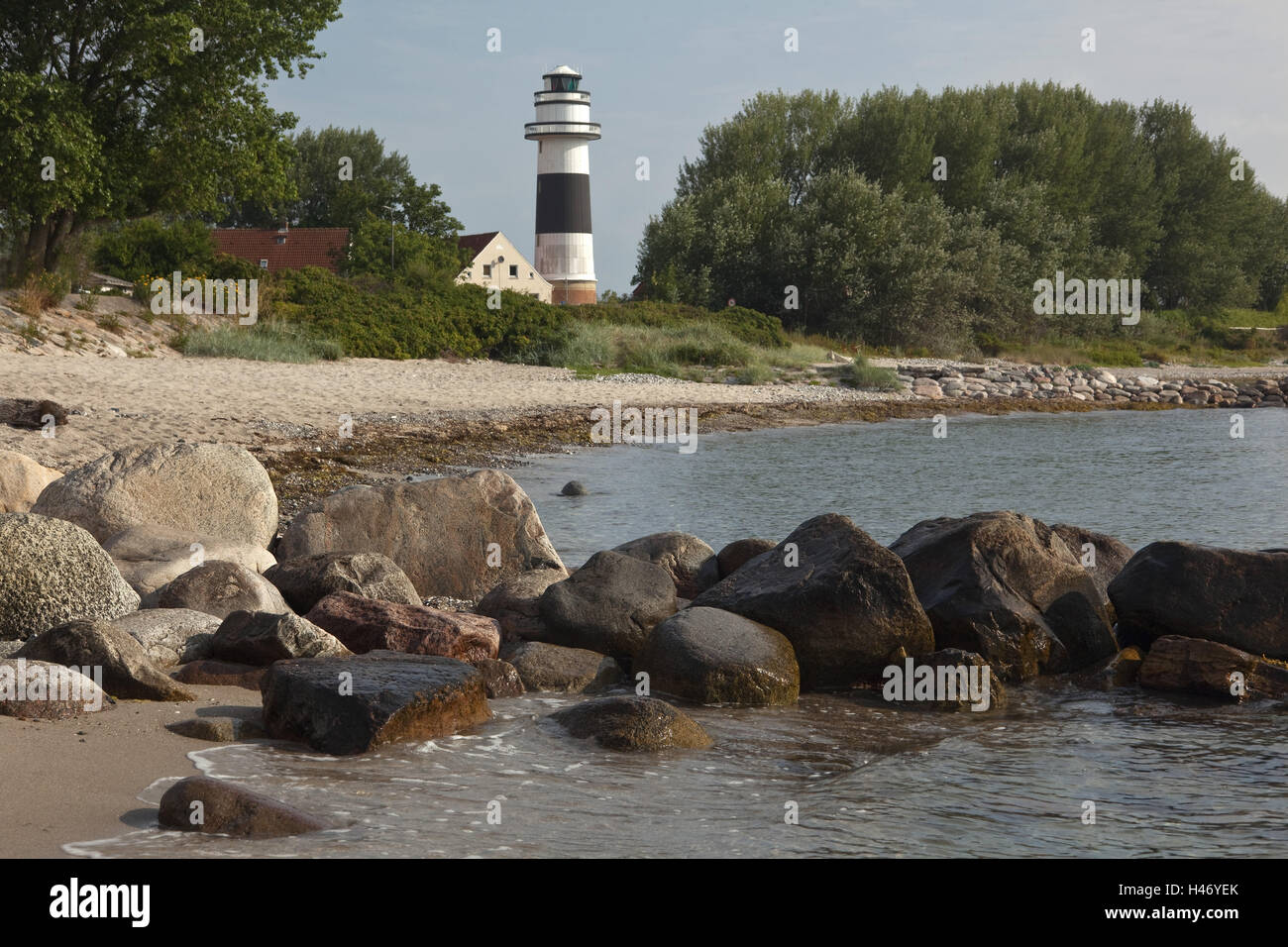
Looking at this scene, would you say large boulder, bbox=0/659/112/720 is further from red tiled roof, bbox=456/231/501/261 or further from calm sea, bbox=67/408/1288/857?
red tiled roof, bbox=456/231/501/261

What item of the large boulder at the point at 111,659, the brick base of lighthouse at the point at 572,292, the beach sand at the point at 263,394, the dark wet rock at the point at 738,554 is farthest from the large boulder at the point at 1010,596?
the brick base of lighthouse at the point at 572,292

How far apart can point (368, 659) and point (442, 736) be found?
2.36ft

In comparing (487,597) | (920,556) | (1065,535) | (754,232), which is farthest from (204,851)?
(754,232)

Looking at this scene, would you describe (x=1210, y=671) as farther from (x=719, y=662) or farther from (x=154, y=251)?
(x=154, y=251)

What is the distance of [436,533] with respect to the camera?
35.4 ft

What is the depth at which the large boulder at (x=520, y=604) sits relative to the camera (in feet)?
30.0

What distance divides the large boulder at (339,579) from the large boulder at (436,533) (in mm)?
1111

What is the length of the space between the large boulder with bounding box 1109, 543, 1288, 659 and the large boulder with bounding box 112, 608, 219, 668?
650 cm

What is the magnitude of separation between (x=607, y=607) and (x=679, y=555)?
2146mm

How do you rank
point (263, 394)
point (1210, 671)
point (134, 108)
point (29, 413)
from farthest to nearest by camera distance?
point (134, 108) → point (263, 394) → point (29, 413) → point (1210, 671)

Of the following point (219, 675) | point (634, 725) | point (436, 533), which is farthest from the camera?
point (436, 533)

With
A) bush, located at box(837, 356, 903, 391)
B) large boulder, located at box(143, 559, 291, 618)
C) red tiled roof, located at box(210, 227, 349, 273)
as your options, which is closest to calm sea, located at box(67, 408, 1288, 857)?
large boulder, located at box(143, 559, 291, 618)

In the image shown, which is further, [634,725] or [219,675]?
[219,675]

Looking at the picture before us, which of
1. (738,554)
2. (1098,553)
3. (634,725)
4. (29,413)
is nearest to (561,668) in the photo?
(634,725)
